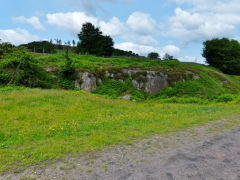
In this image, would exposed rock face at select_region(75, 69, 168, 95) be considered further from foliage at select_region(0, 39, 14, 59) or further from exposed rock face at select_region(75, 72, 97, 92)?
foliage at select_region(0, 39, 14, 59)

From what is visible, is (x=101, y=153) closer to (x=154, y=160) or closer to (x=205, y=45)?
(x=154, y=160)

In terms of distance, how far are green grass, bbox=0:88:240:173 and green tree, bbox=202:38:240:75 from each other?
38.9 m

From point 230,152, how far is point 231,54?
46798mm

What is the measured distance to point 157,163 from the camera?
203 inches

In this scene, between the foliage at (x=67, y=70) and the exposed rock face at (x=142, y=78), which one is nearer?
the foliage at (x=67, y=70)

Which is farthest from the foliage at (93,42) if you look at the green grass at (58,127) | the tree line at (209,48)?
the green grass at (58,127)

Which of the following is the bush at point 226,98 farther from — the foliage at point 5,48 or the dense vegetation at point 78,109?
the foliage at point 5,48

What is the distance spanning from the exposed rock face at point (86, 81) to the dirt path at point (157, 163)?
608 inches

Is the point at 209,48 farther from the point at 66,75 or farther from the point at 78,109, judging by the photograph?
the point at 78,109

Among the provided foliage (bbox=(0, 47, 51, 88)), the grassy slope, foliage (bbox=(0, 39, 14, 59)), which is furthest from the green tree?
foliage (bbox=(0, 39, 14, 59))

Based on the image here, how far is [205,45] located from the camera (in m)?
46.8

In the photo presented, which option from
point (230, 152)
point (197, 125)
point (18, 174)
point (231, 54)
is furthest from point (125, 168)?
point (231, 54)

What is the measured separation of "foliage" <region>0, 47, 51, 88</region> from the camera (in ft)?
58.8

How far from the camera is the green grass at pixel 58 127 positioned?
5819 millimetres
